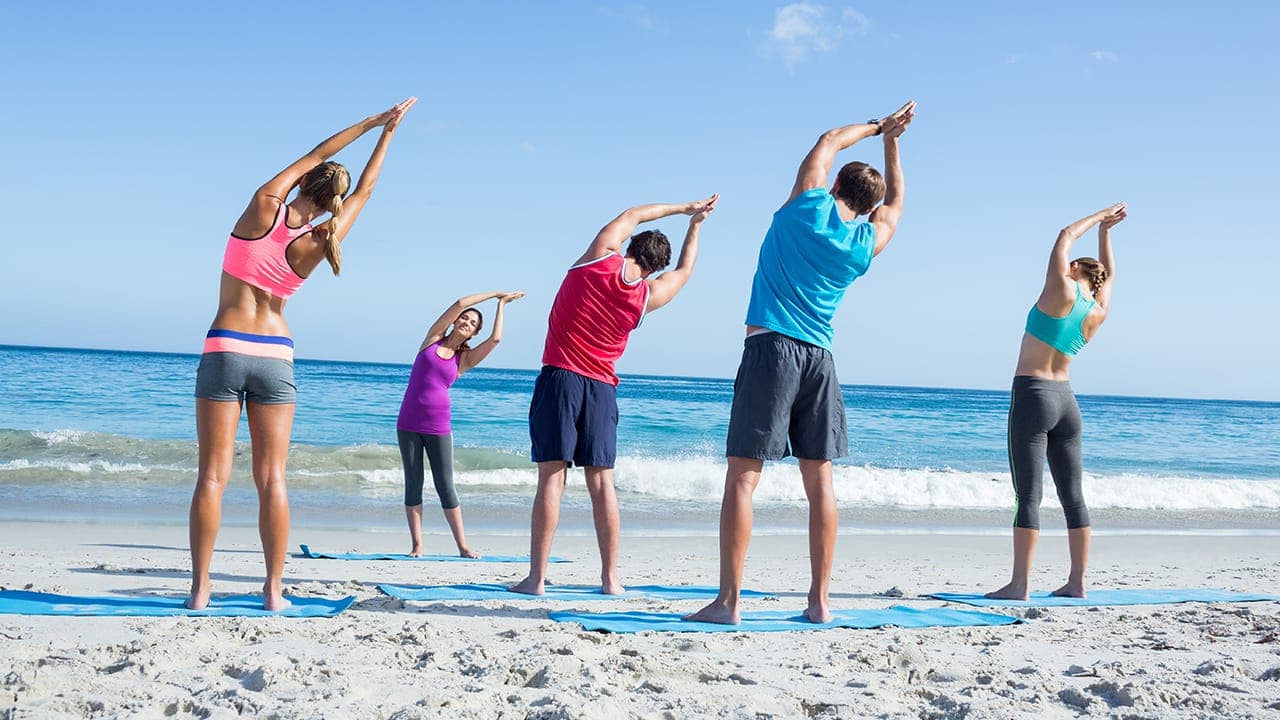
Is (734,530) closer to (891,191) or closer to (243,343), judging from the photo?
(891,191)

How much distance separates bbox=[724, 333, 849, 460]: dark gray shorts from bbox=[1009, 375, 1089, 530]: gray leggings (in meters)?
1.52

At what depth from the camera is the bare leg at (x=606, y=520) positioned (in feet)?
15.0

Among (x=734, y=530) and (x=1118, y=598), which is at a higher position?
(x=734, y=530)

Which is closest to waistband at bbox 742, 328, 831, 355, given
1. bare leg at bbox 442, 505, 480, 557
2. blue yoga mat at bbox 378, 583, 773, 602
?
blue yoga mat at bbox 378, 583, 773, 602

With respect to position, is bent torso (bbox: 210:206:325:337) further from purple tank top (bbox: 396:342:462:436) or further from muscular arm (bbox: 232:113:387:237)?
purple tank top (bbox: 396:342:462:436)

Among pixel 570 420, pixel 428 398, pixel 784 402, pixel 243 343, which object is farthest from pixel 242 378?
pixel 428 398

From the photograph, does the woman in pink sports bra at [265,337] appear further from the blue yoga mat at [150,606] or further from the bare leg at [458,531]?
the bare leg at [458,531]

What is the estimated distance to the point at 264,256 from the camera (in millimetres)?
3590

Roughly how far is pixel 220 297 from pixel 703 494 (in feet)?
30.2

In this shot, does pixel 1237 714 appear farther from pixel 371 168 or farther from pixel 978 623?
pixel 371 168

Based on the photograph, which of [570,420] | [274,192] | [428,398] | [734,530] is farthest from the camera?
[428,398]

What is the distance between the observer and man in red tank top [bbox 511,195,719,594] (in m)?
4.43

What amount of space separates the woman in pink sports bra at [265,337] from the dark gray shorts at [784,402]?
1.61 meters

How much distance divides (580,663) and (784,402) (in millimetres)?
1282
